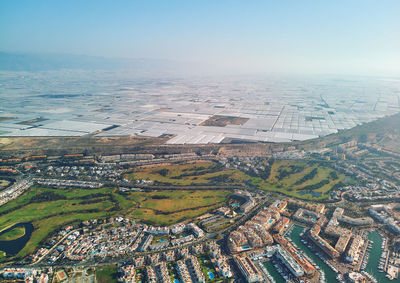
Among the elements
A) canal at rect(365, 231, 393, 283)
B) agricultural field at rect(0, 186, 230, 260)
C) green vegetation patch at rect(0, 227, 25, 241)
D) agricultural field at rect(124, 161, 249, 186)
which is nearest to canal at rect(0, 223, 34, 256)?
green vegetation patch at rect(0, 227, 25, 241)

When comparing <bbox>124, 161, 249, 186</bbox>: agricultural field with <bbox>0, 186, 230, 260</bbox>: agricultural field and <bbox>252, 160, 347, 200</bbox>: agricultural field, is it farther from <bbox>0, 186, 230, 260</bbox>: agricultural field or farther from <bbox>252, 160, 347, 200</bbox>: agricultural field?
<bbox>252, 160, 347, 200</bbox>: agricultural field

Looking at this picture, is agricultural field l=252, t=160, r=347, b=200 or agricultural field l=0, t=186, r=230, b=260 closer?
agricultural field l=0, t=186, r=230, b=260

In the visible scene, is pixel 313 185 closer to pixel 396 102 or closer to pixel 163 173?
pixel 163 173

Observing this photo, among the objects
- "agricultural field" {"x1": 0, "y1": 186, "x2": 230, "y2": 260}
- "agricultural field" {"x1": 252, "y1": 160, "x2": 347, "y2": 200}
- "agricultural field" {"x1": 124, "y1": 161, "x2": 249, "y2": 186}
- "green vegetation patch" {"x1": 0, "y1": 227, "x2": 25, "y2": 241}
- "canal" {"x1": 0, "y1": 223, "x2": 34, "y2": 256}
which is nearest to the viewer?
"canal" {"x1": 0, "y1": 223, "x2": 34, "y2": 256}

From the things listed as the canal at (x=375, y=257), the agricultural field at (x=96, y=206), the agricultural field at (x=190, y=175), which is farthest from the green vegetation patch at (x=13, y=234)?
the canal at (x=375, y=257)

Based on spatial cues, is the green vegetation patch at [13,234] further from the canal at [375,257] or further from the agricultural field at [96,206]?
the canal at [375,257]

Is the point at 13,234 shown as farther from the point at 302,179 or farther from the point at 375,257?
the point at 302,179

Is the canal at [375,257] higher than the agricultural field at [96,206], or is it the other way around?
the canal at [375,257]
